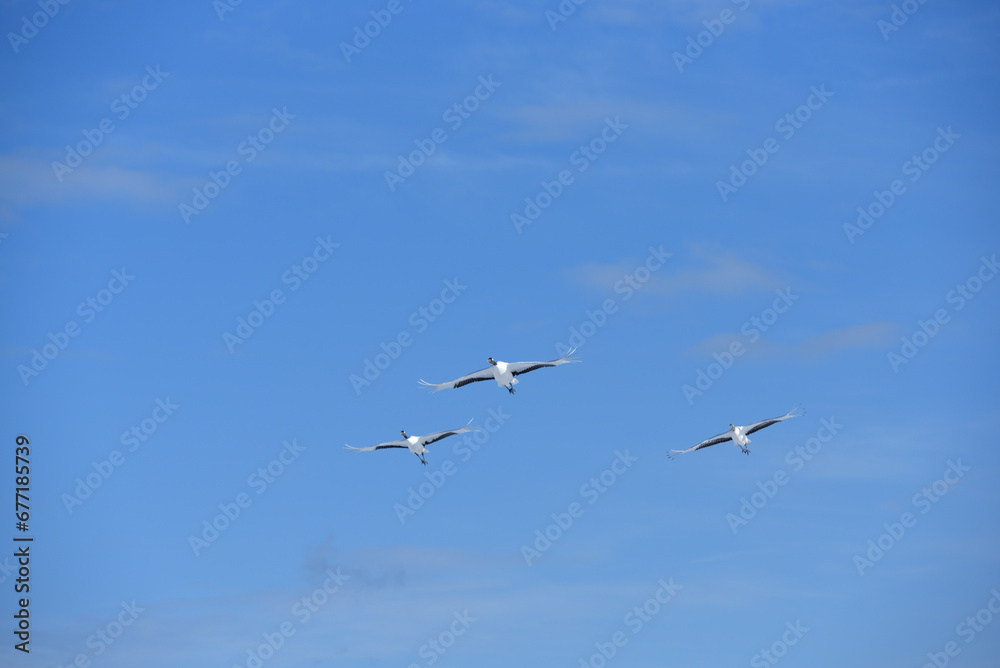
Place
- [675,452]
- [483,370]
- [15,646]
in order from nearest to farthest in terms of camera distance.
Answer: [15,646] < [483,370] < [675,452]

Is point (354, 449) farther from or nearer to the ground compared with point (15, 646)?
farther from the ground

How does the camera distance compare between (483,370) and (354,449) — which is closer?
(483,370)

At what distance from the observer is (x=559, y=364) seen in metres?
116

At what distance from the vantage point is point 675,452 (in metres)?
133

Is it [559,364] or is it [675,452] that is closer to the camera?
[559,364]

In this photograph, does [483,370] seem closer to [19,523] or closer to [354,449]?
[354,449]

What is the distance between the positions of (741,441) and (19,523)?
196ft

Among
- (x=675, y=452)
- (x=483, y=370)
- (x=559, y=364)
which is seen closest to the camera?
(x=559, y=364)

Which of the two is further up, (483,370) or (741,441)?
(483,370)

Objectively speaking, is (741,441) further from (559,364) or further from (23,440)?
(23,440)

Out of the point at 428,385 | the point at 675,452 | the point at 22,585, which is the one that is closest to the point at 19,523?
the point at 22,585

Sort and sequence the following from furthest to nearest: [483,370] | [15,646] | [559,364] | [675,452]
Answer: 1. [675,452]
2. [483,370]
3. [559,364]
4. [15,646]

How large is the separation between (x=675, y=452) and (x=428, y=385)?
23876 millimetres

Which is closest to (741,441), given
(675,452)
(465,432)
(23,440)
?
(675,452)
